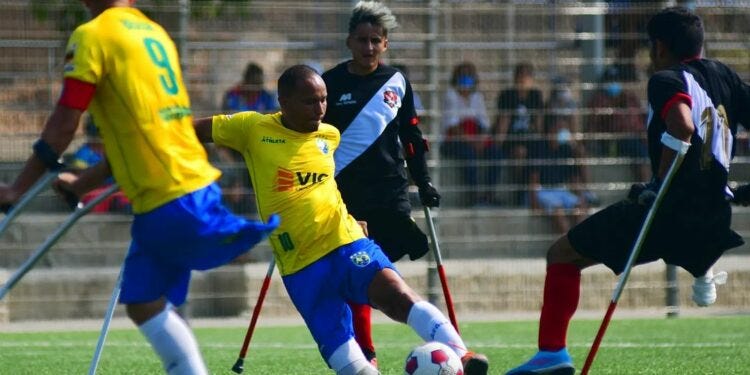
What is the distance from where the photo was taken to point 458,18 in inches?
602

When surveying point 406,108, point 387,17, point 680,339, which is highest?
point 387,17

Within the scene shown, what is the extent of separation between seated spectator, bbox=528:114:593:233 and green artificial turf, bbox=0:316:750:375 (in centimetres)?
143

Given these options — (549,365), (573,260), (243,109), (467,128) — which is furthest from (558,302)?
(467,128)

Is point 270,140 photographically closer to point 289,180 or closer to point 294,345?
point 289,180

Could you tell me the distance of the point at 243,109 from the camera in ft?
46.0

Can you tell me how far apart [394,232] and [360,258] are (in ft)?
5.36

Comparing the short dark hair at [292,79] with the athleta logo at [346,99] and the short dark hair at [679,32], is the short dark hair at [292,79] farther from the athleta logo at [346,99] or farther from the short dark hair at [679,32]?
the short dark hair at [679,32]

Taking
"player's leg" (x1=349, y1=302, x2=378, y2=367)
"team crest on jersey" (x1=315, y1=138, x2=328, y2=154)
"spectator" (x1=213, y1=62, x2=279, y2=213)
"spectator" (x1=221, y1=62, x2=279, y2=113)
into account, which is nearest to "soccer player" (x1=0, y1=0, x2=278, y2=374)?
"team crest on jersey" (x1=315, y1=138, x2=328, y2=154)

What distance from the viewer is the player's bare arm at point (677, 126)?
6.99m

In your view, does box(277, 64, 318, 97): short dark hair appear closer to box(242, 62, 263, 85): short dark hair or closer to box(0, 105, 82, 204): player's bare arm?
box(0, 105, 82, 204): player's bare arm

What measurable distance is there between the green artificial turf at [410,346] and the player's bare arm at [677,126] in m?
1.74

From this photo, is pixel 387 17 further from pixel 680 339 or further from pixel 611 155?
pixel 611 155

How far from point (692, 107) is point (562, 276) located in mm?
1115

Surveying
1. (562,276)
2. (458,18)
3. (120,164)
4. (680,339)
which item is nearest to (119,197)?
(458,18)
